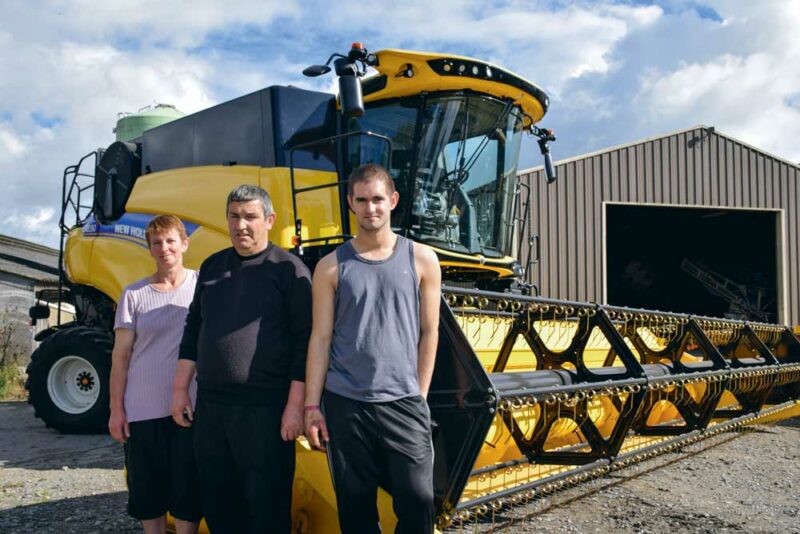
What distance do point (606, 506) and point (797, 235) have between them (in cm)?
1191

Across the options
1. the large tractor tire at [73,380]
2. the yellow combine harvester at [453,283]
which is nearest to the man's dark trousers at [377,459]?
the yellow combine harvester at [453,283]

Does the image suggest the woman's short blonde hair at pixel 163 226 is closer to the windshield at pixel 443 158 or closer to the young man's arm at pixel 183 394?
the young man's arm at pixel 183 394

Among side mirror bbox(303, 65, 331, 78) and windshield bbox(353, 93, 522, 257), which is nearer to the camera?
side mirror bbox(303, 65, 331, 78)

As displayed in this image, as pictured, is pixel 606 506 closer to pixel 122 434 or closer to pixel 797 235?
pixel 122 434

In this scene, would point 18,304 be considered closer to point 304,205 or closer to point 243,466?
point 304,205

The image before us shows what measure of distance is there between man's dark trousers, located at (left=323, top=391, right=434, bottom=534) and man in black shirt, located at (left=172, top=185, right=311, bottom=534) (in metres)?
0.19

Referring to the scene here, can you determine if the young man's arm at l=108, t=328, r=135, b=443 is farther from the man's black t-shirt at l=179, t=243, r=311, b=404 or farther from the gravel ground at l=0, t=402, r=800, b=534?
the gravel ground at l=0, t=402, r=800, b=534

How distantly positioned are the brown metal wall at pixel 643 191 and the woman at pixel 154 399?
10.5 metres

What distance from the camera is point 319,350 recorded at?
2.35m

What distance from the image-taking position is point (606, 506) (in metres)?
4.24

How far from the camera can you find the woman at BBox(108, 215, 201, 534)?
283 cm

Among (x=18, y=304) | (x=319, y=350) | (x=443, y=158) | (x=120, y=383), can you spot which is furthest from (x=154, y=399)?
(x=18, y=304)

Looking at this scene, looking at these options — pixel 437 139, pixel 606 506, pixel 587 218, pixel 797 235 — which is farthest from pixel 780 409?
pixel 797 235

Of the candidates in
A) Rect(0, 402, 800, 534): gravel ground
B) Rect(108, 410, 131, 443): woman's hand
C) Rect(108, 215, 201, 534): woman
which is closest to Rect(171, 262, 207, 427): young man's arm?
Rect(108, 215, 201, 534): woman
